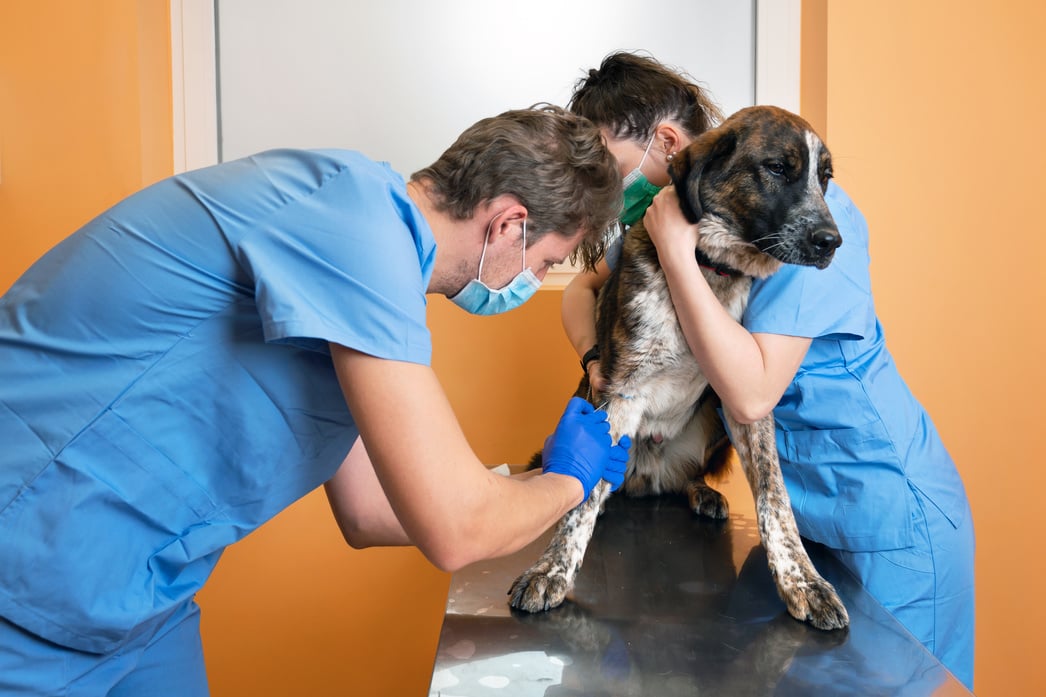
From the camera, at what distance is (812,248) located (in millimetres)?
1284

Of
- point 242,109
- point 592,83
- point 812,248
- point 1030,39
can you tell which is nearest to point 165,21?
point 242,109

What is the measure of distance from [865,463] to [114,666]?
45.5 inches

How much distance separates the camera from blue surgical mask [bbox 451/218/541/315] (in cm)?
122

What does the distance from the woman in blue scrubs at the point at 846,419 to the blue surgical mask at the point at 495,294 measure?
281 mm

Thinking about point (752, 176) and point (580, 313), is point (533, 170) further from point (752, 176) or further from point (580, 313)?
point (580, 313)

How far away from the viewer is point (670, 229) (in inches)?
55.8

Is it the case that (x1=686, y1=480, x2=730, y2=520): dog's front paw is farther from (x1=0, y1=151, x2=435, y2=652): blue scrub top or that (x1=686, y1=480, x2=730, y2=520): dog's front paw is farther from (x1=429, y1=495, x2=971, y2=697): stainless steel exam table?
(x1=0, y1=151, x2=435, y2=652): blue scrub top

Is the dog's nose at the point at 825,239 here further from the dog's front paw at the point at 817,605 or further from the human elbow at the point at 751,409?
the dog's front paw at the point at 817,605

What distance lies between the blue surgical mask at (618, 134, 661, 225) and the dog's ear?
0.60 ft

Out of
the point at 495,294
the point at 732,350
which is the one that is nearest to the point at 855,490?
the point at 732,350

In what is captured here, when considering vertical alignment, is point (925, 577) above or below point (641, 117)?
below

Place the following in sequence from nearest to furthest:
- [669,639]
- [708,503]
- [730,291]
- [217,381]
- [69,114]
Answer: [217,381], [669,639], [730,291], [708,503], [69,114]

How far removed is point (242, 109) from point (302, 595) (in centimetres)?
151

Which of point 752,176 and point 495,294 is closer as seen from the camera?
point 495,294
